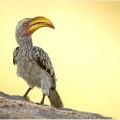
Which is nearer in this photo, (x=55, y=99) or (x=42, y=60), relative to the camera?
(x=42, y=60)

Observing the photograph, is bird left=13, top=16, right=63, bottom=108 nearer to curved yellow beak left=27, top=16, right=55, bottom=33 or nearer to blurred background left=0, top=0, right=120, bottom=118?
curved yellow beak left=27, top=16, right=55, bottom=33

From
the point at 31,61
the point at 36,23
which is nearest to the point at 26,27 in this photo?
the point at 36,23

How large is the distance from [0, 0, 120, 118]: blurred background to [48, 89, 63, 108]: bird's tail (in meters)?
0.16

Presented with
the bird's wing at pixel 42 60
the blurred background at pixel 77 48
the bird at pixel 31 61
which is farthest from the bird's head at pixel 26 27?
the blurred background at pixel 77 48

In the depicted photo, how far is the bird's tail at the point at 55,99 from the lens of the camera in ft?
11.1

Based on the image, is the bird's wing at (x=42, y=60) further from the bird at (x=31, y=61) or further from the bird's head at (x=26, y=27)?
the bird's head at (x=26, y=27)

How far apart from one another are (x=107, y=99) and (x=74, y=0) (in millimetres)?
1262

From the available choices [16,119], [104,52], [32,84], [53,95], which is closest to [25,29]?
[32,84]

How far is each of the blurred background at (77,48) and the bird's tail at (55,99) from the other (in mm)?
155

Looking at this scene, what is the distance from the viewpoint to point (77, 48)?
377 centimetres

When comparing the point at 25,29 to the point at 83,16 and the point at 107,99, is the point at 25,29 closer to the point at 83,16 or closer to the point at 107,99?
the point at 83,16

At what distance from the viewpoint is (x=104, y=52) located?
12.4ft

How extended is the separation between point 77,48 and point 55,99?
0.72 m

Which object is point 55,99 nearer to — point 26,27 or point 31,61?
A: point 31,61
